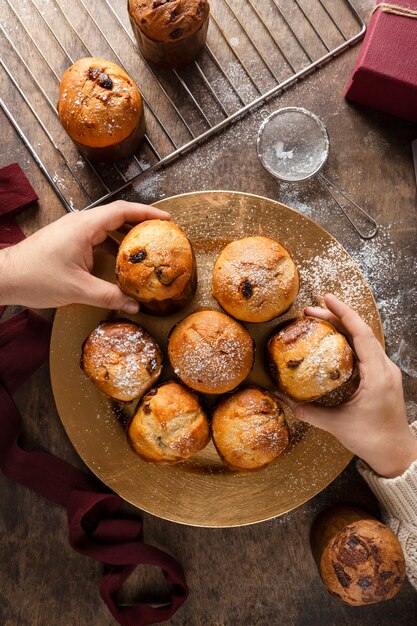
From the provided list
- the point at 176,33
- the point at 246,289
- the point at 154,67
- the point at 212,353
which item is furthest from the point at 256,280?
the point at 154,67

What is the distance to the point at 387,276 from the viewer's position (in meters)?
2.00

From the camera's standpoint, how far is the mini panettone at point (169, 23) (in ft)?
5.65

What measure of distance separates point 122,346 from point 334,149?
1.04m

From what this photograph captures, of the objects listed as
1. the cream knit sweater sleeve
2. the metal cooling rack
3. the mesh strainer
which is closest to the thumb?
the metal cooling rack

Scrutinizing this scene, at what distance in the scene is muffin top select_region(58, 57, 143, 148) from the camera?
68.2 inches

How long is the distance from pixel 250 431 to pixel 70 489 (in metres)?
0.75

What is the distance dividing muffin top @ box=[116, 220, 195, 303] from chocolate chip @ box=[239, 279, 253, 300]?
161 mm

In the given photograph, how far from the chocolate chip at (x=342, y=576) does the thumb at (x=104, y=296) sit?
3.37ft

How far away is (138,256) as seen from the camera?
5.27ft

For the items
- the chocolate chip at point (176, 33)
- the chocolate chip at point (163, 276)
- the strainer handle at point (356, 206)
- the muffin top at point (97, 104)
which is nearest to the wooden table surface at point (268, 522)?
the strainer handle at point (356, 206)

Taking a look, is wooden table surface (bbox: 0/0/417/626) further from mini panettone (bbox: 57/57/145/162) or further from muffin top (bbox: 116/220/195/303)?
muffin top (bbox: 116/220/195/303)

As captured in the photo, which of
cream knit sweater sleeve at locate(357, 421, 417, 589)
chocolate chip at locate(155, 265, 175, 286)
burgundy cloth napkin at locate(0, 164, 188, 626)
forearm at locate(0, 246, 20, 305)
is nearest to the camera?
chocolate chip at locate(155, 265, 175, 286)

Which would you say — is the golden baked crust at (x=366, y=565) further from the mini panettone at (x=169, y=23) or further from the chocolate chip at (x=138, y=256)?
the mini panettone at (x=169, y=23)

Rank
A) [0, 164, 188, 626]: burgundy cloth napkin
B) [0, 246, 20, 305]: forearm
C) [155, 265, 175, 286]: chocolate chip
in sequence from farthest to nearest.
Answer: [0, 164, 188, 626]: burgundy cloth napkin, [0, 246, 20, 305]: forearm, [155, 265, 175, 286]: chocolate chip
